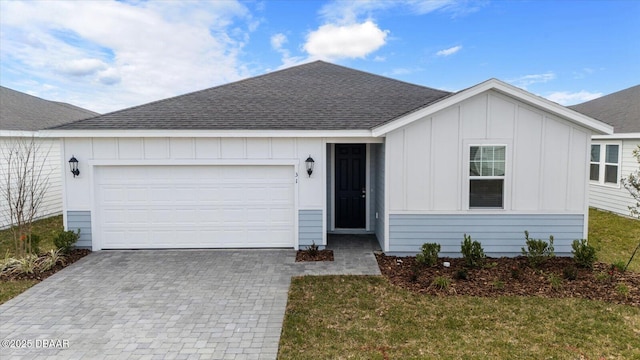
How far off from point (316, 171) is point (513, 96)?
4502 mm

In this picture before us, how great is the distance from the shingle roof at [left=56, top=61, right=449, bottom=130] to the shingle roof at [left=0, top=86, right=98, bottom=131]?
20.0 ft

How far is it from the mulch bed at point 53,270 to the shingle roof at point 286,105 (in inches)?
113

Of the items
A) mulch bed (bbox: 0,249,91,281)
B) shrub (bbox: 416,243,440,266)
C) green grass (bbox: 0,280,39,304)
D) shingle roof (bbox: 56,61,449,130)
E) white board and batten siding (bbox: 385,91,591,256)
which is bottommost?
green grass (bbox: 0,280,39,304)

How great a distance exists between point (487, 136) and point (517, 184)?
4.11 feet

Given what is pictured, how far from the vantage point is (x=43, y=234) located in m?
10.6

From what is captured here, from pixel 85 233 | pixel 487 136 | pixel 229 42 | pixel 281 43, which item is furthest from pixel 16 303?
pixel 281 43

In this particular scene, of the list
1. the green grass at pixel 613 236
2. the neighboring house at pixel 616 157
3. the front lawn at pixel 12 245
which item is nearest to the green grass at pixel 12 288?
the front lawn at pixel 12 245

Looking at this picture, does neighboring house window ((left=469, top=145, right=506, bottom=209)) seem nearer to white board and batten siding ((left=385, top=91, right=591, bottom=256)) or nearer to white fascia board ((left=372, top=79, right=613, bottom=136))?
white board and batten siding ((left=385, top=91, right=591, bottom=256))

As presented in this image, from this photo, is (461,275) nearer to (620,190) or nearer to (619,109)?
(620,190)

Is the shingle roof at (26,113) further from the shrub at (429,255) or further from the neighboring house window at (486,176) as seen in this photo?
the neighboring house window at (486,176)

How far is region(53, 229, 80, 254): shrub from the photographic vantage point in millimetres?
8109

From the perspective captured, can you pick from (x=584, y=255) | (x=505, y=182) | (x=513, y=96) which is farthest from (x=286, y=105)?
(x=584, y=255)

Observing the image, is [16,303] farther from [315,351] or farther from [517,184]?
[517,184]

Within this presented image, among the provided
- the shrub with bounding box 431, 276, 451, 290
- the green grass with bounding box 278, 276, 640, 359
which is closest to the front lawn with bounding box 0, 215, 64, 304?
the green grass with bounding box 278, 276, 640, 359
